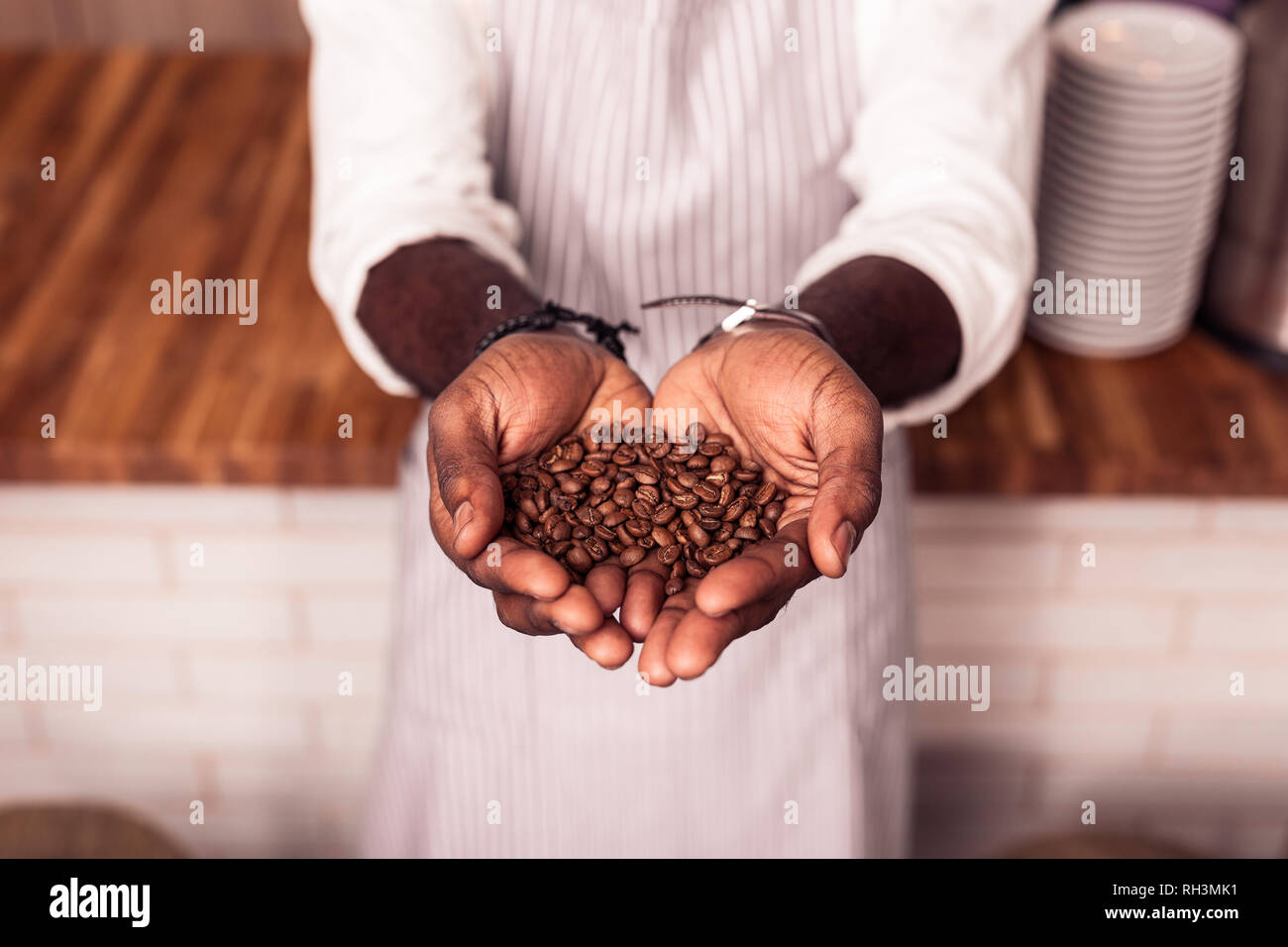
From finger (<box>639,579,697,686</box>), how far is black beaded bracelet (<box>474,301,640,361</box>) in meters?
0.26

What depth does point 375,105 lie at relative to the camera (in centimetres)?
115

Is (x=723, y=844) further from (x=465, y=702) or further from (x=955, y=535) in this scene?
(x=955, y=535)

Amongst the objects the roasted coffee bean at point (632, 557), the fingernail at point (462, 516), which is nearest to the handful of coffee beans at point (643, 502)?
the roasted coffee bean at point (632, 557)

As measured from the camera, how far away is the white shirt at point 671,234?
3.73ft

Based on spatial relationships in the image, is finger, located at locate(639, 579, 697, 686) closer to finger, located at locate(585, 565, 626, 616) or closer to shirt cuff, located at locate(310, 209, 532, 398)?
finger, located at locate(585, 565, 626, 616)

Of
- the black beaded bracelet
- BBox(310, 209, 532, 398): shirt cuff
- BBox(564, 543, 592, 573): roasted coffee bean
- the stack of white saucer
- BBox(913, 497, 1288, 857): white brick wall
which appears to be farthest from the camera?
BBox(913, 497, 1288, 857): white brick wall

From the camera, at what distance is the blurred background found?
1.49m

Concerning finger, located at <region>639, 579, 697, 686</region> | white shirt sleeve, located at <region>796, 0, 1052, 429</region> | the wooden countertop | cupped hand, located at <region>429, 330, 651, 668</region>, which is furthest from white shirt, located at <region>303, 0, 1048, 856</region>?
finger, located at <region>639, 579, 697, 686</region>

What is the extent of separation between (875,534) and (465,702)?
46 cm

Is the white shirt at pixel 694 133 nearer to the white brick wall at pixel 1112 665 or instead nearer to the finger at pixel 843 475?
the finger at pixel 843 475

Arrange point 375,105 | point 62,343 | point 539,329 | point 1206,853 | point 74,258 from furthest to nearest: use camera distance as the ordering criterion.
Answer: point 1206,853
point 74,258
point 62,343
point 375,105
point 539,329

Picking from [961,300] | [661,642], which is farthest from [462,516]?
[961,300]

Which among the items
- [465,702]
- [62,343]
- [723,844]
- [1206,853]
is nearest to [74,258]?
[62,343]

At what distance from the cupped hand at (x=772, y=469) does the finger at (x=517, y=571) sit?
0.07 meters
